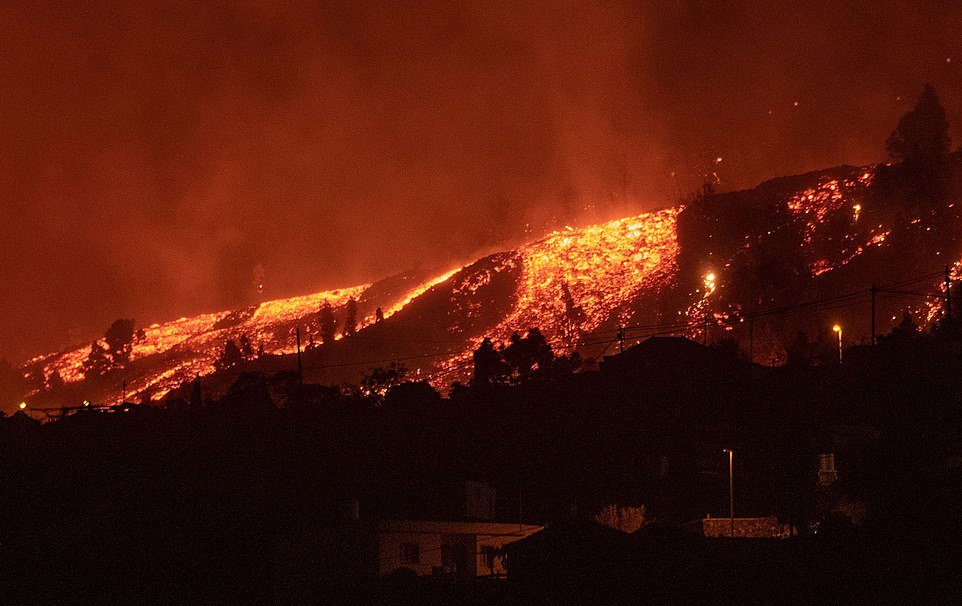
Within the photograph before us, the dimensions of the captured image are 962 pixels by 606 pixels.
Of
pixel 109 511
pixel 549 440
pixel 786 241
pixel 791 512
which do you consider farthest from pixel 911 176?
pixel 109 511

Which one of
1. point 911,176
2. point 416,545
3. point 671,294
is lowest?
point 416,545

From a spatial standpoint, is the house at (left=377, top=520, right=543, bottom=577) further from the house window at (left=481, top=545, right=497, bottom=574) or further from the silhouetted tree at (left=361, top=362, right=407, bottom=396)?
the silhouetted tree at (left=361, top=362, right=407, bottom=396)

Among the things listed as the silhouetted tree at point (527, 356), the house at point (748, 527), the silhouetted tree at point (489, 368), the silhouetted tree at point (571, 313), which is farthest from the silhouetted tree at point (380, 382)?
the silhouetted tree at point (571, 313)

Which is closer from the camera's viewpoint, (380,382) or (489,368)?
(489,368)

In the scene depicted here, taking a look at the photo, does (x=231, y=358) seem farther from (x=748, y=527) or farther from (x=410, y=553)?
(x=410, y=553)

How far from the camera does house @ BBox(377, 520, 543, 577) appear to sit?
1606 inches

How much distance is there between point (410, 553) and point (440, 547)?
110 centimetres

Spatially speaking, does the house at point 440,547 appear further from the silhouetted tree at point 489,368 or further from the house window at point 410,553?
the silhouetted tree at point 489,368

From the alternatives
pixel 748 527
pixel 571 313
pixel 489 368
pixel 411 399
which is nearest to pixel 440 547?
pixel 748 527

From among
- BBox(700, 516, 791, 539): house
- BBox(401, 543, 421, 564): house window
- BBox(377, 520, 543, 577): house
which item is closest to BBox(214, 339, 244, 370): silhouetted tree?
BBox(700, 516, 791, 539): house

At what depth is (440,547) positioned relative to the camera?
41.7 meters

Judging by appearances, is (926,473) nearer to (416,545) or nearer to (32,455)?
(416,545)

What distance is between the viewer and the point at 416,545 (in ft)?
136

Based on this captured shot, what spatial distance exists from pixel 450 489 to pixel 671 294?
457 feet
